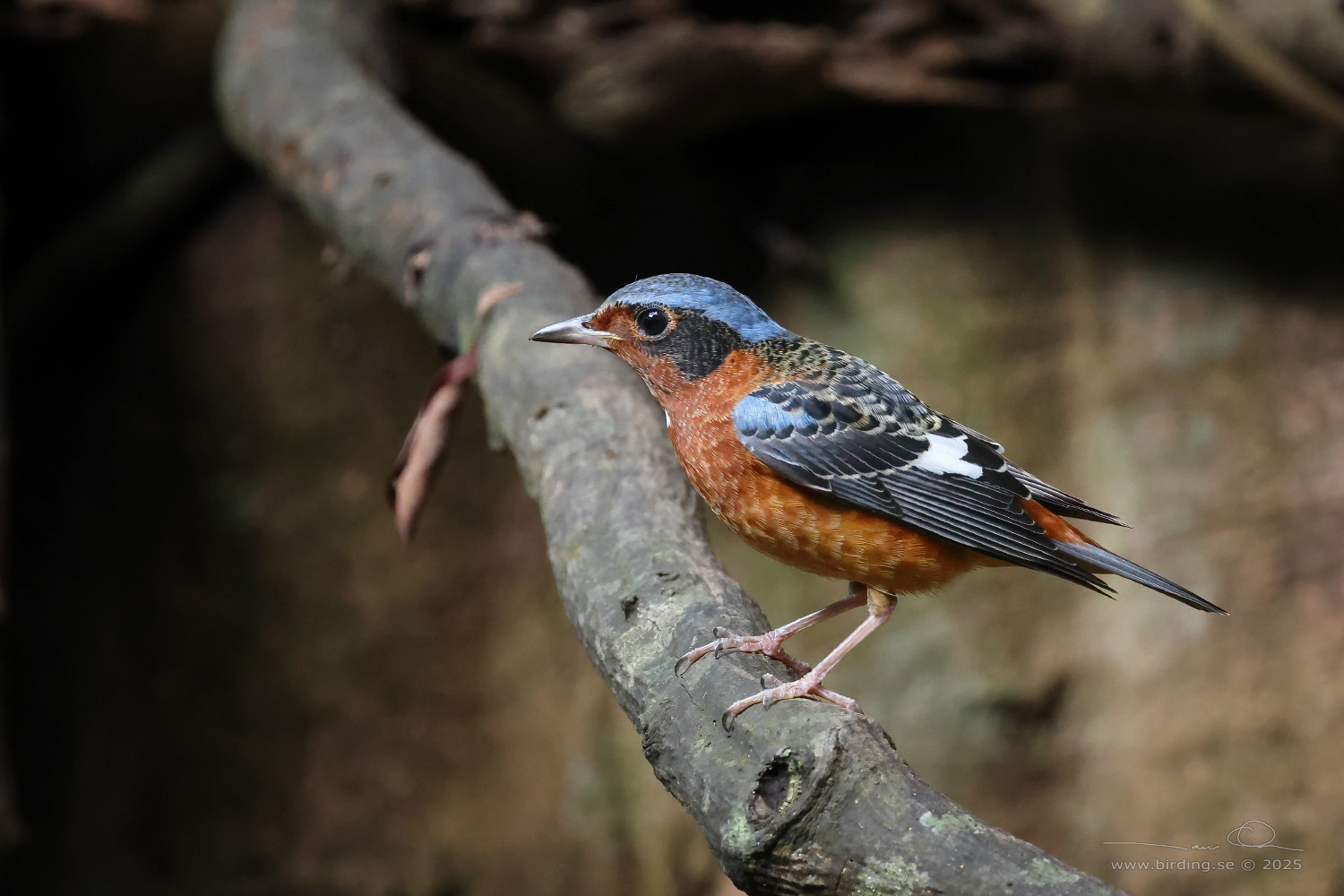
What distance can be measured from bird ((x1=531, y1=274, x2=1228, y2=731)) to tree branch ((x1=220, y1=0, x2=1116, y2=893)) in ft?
0.53

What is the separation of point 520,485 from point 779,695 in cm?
357

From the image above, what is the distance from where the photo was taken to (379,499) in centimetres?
518

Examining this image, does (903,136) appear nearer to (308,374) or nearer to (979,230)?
(979,230)

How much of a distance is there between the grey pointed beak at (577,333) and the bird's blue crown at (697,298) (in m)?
0.08

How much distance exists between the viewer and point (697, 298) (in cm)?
274

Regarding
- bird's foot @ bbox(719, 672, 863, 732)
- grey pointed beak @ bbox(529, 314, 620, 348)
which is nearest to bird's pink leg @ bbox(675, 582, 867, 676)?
bird's foot @ bbox(719, 672, 863, 732)

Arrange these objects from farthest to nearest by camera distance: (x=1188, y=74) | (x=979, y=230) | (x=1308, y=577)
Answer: (x=979, y=230)
(x=1308, y=577)
(x=1188, y=74)

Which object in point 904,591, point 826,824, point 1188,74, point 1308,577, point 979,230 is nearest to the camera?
point 826,824

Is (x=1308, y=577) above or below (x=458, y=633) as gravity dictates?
above

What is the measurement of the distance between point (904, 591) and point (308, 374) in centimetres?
351

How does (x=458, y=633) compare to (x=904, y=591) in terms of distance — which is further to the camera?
(x=458, y=633)

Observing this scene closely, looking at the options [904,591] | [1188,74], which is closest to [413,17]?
[1188,74]

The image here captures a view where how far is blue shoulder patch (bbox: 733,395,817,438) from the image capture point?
2578 millimetres
